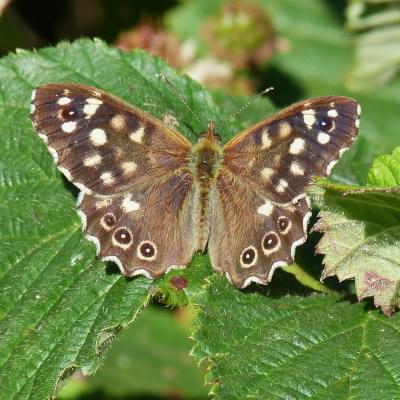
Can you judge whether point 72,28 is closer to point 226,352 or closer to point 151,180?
point 151,180

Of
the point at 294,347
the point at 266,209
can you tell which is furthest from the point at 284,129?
the point at 294,347

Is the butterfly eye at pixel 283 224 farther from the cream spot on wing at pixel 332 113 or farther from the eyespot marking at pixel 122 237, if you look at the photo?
the eyespot marking at pixel 122 237

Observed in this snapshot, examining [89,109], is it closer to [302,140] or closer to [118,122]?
[118,122]

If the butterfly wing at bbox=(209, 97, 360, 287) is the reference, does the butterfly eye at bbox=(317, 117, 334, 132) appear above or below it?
above

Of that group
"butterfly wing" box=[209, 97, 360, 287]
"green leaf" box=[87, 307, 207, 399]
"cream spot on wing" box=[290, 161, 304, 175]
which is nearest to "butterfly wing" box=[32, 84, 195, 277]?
"butterfly wing" box=[209, 97, 360, 287]

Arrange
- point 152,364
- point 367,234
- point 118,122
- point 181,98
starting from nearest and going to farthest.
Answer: point 367,234
point 118,122
point 181,98
point 152,364

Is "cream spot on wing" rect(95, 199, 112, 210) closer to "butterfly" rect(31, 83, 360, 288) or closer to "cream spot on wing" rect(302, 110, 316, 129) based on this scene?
"butterfly" rect(31, 83, 360, 288)
